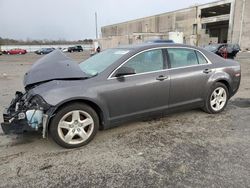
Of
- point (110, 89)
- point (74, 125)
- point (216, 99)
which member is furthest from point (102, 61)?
point (216, 99)

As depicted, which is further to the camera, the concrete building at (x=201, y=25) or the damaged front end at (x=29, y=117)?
the concrete building at (x=201, y=25)

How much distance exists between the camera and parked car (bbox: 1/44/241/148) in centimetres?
340

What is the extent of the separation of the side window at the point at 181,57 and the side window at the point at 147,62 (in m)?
0.24

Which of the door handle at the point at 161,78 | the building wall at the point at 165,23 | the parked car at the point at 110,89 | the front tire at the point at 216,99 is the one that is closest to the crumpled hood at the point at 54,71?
the parked car at the point at 110,89

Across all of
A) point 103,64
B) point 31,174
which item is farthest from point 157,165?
point 103,64

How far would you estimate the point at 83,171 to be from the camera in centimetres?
297

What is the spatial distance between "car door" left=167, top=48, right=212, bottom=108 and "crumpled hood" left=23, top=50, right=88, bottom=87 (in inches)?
64.8

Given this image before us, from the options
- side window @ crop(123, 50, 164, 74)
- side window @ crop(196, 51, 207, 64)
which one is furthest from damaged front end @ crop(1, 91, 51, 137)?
side window @ crop(196, 51, 207, 64)

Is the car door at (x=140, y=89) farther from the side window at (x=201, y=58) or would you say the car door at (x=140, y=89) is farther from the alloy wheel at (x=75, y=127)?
the side window at (x=201, y=58)

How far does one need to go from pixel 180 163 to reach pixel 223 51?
17.0 m

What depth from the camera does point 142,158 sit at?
3.26 m

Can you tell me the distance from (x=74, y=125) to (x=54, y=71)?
0.92 m

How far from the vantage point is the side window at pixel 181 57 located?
4363 mm

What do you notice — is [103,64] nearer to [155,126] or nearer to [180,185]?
[155,126]
